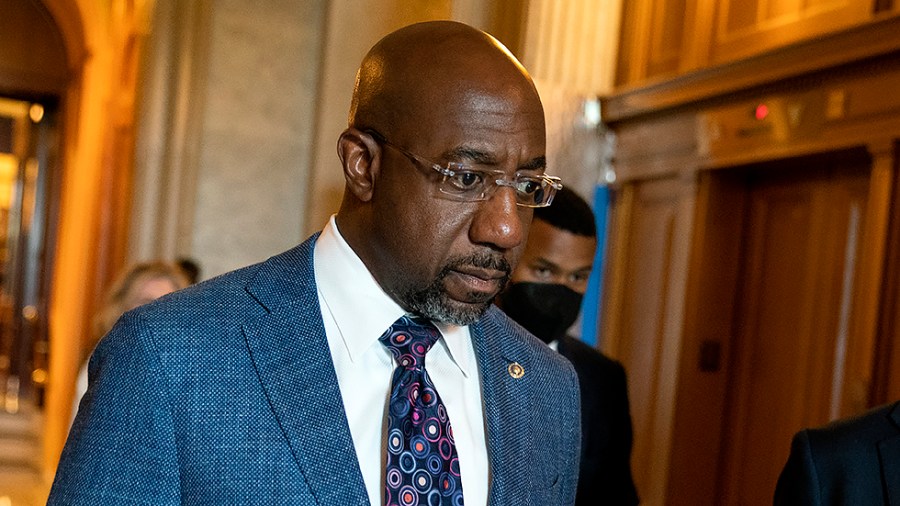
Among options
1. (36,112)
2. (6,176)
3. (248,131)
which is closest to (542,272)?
(248,131)

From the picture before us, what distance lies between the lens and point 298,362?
5.37ft

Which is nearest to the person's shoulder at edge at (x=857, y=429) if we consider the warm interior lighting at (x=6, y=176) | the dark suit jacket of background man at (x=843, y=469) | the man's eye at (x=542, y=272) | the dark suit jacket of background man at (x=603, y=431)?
the dark suit jacket of background man at (x=843, y=469)

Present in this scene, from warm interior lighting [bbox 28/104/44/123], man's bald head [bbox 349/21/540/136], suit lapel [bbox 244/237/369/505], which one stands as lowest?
suit lapel [bbox 244/237/369/505]

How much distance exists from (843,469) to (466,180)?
3.83 feet

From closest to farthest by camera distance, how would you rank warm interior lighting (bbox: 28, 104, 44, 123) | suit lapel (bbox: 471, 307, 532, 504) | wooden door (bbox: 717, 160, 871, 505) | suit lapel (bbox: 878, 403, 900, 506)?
suit lapel (bbox: 471, 307, 532, 504), suit lapel (bbox: 878, 403, 900, 506), wooden door (bbox: 717, 160, 871, 505), warm interior lighting (bbox: 28, 104, 44, 123)

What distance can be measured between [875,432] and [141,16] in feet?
22.2

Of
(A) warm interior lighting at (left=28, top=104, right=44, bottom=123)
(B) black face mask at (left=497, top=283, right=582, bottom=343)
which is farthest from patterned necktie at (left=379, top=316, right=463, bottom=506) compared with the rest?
(A) warm interior lighting at (left=28, top=104, right=44, bottom=123)

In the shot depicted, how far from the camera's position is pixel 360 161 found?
175cm

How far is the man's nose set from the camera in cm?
162

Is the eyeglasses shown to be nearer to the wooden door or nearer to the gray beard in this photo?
the gray beard

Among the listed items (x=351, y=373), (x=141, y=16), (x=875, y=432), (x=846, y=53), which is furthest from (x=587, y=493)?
(x=141, y=16)

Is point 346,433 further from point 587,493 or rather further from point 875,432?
point 587,493

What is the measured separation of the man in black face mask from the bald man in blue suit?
4.09 ft

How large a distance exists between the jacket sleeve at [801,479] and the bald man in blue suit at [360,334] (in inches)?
28.7
